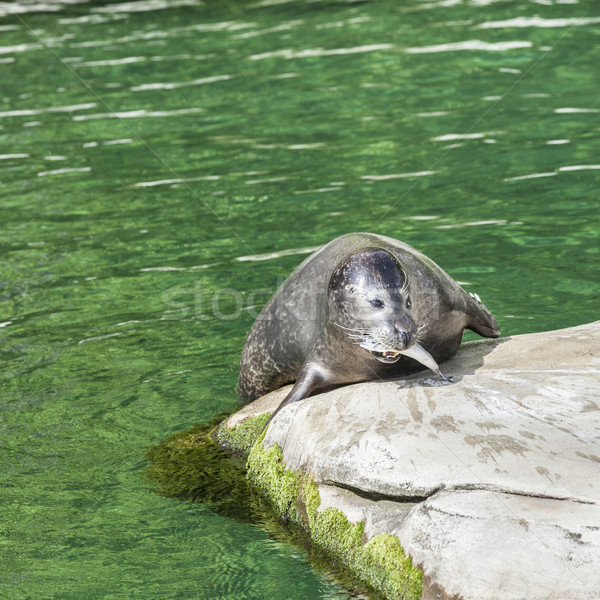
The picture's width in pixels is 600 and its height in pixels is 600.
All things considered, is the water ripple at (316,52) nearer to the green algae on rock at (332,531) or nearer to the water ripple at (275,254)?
the water ripple at (275,254)

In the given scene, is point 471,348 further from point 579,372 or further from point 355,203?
point 355,203

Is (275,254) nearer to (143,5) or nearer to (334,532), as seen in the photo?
(334,532)

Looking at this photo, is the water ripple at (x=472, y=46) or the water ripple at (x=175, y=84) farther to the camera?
the water ripple at (x=175, y=84)

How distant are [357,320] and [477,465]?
1296 mm

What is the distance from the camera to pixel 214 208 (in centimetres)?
1160

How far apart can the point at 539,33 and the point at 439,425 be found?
13.7m

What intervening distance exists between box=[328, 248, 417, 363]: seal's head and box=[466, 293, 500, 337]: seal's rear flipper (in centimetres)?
86

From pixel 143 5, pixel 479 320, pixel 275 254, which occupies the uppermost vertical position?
pixel 479 320

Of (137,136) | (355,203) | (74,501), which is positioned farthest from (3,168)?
(74,501)

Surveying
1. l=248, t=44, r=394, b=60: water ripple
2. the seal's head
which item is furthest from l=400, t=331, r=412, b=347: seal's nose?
l=248, t=44, r=394, b=60: water ripple

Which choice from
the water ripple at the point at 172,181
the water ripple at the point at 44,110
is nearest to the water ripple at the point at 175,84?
the water ripple at the point at 44,110

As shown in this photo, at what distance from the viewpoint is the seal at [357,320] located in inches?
221

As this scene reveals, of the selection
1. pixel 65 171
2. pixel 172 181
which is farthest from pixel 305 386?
pixel 65 171

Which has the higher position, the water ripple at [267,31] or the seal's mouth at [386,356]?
the seal's mouth at [386,356]
